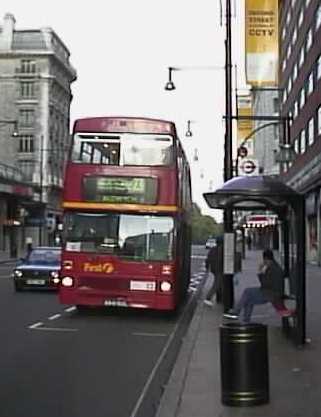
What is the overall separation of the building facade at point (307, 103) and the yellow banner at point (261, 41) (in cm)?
2502

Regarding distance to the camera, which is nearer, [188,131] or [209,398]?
[209,398]

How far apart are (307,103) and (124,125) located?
1535 inches

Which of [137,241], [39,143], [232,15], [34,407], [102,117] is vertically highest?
[39,143]

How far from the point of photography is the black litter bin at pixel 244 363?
8.94 metres

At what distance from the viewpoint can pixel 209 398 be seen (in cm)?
952

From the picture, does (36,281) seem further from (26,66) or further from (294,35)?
(26,66)

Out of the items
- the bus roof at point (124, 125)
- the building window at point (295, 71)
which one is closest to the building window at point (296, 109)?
the building window at point (295, 71)

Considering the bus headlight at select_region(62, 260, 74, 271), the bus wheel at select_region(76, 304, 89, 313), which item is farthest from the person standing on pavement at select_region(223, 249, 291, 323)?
the bus wheel at select_region(76, 304, 89, 313)

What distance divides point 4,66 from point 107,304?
3447 inches

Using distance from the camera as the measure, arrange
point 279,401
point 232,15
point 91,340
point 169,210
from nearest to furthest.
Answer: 1. point 279,401
2. point 91,340
3. point 169,210
4. point 232,15

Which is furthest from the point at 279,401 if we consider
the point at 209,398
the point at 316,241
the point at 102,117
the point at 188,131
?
the point at 316,241

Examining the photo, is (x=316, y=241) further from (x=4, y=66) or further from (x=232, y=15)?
(x=4, y=66)

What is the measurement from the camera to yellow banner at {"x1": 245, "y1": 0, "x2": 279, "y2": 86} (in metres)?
21.9

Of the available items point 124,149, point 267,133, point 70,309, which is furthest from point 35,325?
point 267,133
